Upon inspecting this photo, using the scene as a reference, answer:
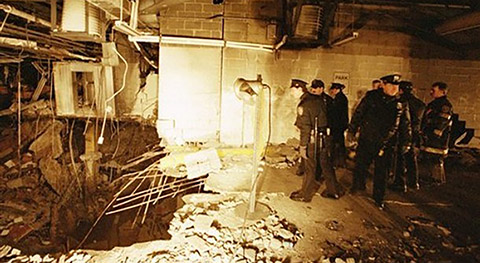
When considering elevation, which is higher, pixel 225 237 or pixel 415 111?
pixel 415 111

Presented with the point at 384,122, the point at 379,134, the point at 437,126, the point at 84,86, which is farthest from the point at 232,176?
the point at 84,86

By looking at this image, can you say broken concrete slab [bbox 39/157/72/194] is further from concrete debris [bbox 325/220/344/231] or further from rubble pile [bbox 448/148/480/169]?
rubble pile [bbox 448/148/480/169]

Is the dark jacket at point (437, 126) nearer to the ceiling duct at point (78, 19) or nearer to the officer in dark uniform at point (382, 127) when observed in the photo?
the officer in dark uniform at point (382, 127)

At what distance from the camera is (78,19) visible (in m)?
4.09

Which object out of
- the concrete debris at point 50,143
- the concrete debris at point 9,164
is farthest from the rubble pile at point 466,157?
the concrete debris at point 9,164

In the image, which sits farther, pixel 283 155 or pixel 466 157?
pixel 466 157

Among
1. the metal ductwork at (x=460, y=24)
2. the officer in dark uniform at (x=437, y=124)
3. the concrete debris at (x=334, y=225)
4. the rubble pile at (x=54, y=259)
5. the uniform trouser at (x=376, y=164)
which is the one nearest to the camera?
the rubble pile at (x=54, y=259)

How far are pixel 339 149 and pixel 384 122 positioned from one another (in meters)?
2.10

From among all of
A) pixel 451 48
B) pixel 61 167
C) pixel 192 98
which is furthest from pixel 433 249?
pixel 61 167

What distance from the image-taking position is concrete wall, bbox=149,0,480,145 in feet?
21.4

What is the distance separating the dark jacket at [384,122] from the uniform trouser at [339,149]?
1.38 m

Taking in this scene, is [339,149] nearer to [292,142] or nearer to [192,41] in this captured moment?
[292,142]

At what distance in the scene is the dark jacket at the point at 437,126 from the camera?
189 inches

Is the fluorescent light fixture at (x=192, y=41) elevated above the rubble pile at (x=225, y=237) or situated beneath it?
elevated above
